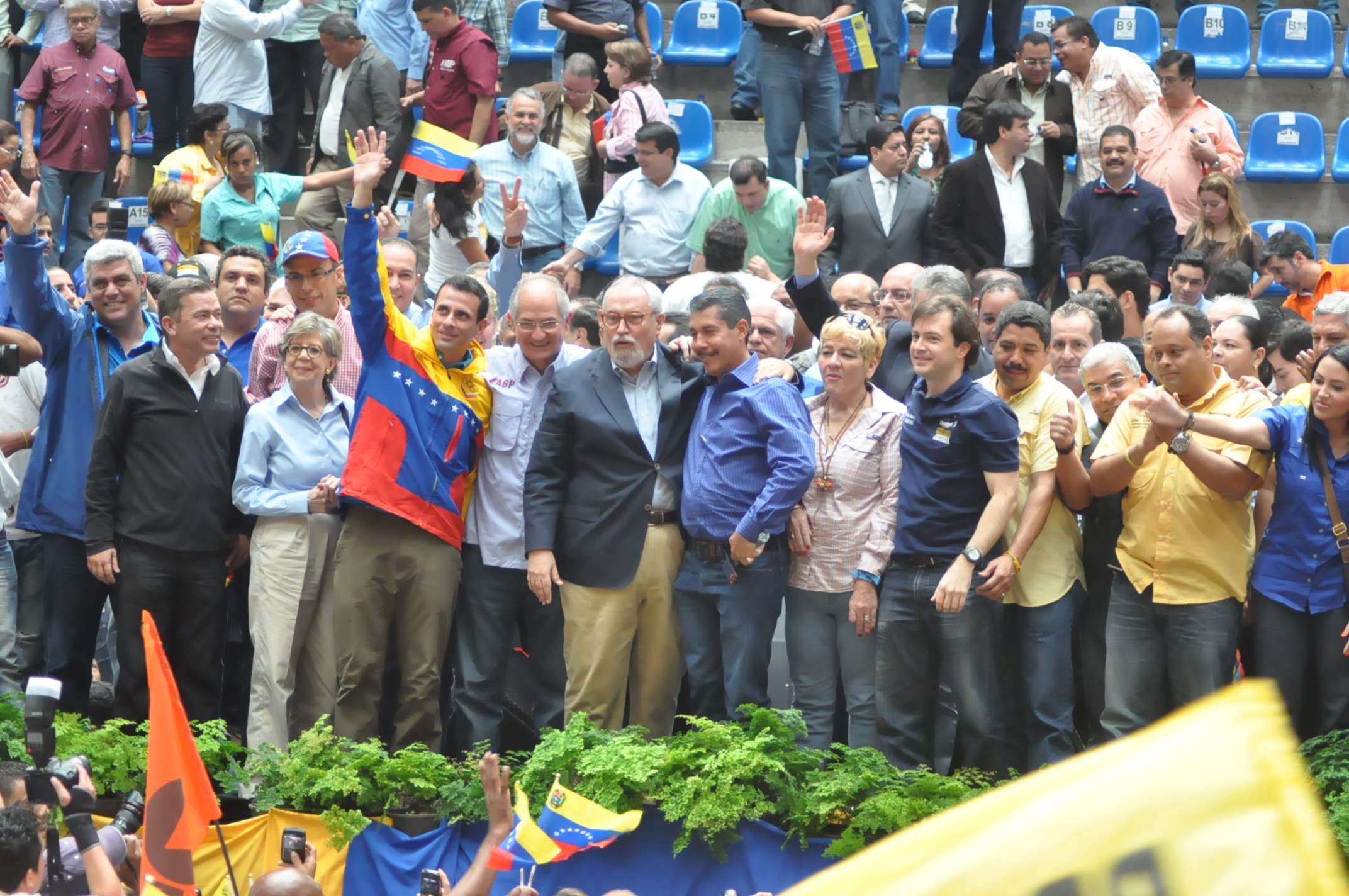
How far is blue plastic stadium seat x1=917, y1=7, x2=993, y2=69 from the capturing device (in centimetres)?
1283

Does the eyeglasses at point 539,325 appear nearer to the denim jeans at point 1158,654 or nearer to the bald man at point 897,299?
the bald man at point 897,299

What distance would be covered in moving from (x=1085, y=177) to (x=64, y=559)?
681cm

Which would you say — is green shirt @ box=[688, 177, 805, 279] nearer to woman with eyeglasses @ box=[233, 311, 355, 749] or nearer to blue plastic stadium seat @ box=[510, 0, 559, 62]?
woman with eyeglasses @ box=[233, 311, 355, 749]

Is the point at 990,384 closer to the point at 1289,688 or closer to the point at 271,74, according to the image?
the point at 1289,688

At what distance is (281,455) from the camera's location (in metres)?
6.73

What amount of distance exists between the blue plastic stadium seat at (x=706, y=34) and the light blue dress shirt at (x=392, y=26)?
1.99m

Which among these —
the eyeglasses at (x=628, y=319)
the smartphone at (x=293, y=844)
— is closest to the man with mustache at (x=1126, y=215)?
the eyeglasses at (x=628, y=319)

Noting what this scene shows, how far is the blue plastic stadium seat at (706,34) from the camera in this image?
13031mm

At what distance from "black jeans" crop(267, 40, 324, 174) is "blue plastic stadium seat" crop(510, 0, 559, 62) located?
158 cm

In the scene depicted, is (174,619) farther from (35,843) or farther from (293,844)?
(35,843)

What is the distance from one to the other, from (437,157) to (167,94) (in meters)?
5.48

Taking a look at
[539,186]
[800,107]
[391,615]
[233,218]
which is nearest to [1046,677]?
[391,615]

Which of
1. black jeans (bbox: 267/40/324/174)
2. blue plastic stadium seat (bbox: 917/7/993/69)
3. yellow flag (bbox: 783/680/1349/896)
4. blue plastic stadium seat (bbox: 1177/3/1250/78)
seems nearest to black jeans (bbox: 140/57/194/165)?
black jeans (bbox: 267/40/324/174)

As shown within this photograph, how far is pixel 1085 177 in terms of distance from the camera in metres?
10.9
